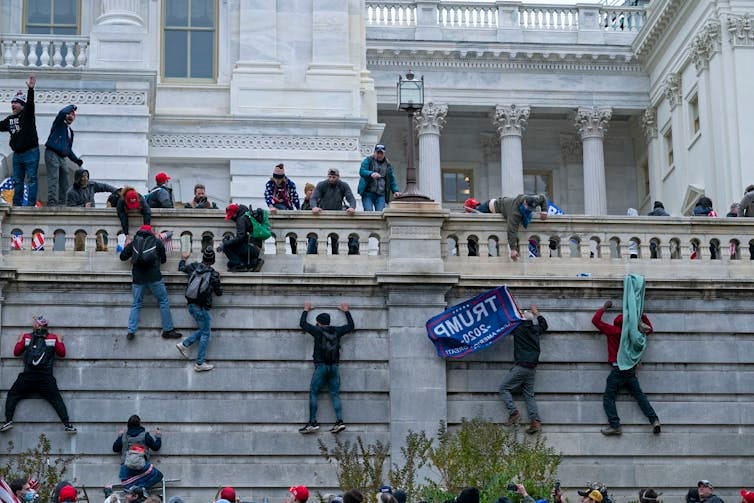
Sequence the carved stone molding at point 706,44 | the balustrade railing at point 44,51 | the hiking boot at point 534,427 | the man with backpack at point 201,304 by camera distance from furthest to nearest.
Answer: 1. the carved stone molding at point 706,44
2. the balustrade railing at point 44,51
3. the hiking boot at point 534,427
4. the man with backpack at point 201,304

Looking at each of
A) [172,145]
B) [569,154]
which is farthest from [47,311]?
[569,154]

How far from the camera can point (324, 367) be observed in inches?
1102

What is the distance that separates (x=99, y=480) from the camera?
89.8 feet

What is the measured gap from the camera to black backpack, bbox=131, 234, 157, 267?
2791 cm

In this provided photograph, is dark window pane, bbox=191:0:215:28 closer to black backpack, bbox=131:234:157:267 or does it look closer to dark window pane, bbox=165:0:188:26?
dark window pane, bbox=165:0:188:26

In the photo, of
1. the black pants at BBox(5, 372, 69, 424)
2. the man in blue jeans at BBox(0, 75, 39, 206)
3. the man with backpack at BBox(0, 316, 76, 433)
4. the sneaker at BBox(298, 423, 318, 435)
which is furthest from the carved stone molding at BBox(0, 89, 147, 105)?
the sneaker at BBox(298, 423, 318, 435)

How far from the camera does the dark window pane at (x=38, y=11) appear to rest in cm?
4391

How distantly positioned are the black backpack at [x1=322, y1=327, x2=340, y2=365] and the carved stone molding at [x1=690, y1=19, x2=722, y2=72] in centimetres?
2890

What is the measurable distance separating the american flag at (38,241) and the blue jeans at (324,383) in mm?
5146

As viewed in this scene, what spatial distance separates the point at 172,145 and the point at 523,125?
20.9m

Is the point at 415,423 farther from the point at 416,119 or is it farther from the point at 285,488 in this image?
the point at 416,119

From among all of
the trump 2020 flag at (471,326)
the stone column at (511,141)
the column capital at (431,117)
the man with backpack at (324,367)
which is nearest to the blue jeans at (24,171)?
the man with backpack at (324,367)

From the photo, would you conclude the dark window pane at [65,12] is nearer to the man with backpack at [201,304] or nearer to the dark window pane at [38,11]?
the dark window pane at [38,11]

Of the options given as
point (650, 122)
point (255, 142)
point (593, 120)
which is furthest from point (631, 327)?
point (650, 122)
